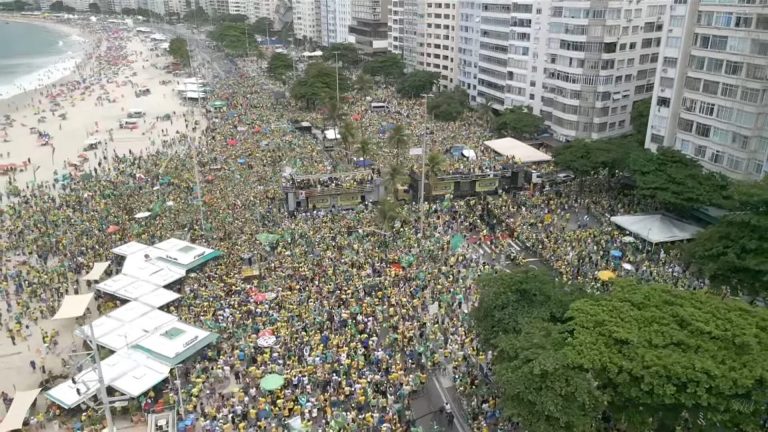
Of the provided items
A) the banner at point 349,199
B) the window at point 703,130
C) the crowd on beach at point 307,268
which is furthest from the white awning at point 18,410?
the window at point 703,130

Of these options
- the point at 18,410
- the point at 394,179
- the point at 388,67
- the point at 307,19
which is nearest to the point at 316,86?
the point at 388,67

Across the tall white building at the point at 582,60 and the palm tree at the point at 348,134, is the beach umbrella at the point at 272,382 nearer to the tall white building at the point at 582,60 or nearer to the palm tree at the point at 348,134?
the palm tree at the point at 348,134

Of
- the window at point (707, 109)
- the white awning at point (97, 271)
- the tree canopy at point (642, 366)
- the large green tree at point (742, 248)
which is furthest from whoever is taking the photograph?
the window at point (707, 109)

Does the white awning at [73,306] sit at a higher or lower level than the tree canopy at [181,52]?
lower

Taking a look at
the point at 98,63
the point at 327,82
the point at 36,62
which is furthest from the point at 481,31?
the point at 36,62

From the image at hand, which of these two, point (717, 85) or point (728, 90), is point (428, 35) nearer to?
point (717, 85)

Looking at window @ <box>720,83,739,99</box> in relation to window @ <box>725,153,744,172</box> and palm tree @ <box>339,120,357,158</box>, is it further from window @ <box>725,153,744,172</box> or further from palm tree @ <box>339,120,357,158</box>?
palm tree @ <box>339,120,357,158</box>

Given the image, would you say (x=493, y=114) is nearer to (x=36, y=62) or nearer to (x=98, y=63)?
(x=98, y=63)
